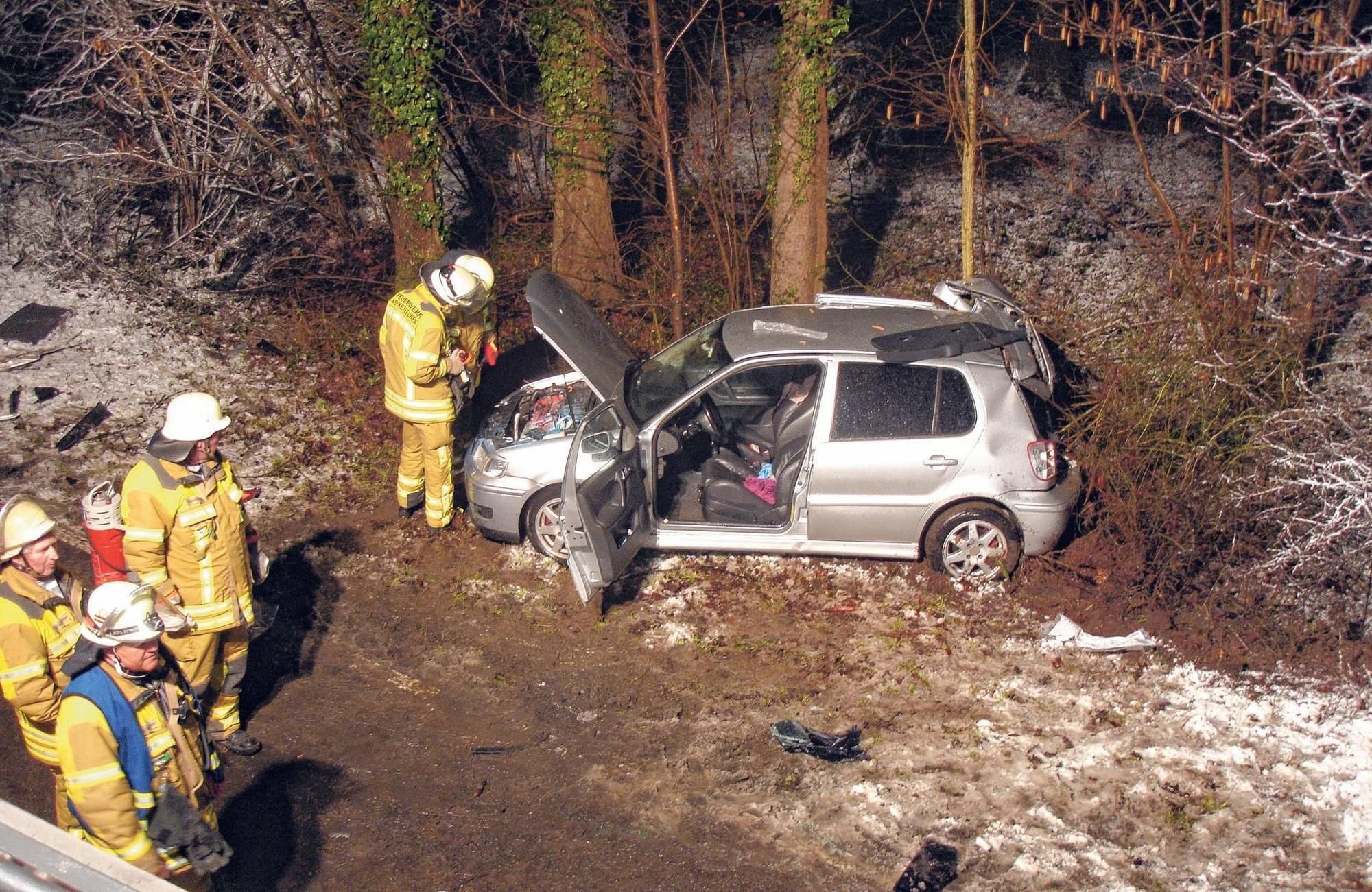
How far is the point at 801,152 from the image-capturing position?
945 cm

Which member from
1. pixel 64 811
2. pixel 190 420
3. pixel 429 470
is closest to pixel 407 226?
pixel 429 470

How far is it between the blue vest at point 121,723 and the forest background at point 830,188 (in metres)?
5.67

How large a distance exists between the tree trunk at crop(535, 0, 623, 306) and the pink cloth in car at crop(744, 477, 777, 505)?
13.2ft

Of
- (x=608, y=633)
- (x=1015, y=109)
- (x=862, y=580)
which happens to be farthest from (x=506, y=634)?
(x=1015, y=109)

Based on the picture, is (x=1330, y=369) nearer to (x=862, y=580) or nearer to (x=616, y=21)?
(x=862, y=580)

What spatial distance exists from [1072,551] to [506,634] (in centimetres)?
385

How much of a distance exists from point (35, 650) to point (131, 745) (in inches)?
33.6

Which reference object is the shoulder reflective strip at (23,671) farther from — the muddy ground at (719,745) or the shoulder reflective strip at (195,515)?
the muddy ground at (719,745)

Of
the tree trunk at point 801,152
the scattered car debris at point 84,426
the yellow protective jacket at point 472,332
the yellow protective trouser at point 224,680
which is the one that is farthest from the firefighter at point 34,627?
the tree trunk at point 801,152

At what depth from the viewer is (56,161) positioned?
423 inches

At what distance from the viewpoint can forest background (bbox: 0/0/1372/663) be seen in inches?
272

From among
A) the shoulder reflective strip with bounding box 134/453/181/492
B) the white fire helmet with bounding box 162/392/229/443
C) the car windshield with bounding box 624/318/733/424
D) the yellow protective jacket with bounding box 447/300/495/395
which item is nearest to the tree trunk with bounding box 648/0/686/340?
the car windshield with bounding box 624/318/733/424

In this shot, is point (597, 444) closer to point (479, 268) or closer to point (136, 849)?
point (479, 268)

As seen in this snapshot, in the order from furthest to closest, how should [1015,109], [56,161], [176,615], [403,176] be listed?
1. [1015,109]
2. [56,161]
3. [403,176]
4. [176,615]
